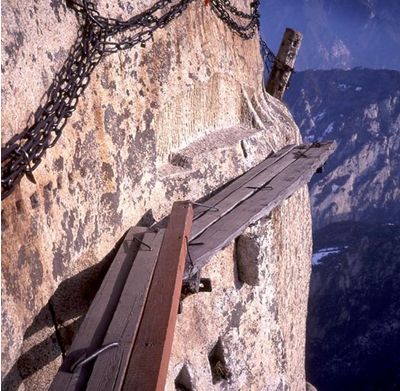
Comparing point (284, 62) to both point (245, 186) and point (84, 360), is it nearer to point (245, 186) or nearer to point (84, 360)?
point (245, 186)

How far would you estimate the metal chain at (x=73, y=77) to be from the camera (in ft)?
7.04

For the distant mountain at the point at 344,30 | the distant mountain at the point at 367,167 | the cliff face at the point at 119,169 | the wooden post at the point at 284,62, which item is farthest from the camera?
the distant mountain at the point at 344,30

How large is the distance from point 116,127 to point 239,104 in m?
2.75

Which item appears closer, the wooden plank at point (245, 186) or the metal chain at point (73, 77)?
the metal chain at point (73, 77)

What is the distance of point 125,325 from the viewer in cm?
224

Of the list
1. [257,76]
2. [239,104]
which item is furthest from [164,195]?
[257,76]

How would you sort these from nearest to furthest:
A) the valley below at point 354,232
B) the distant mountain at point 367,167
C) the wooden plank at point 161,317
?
the wooden plank at point 161,317 → the valley below at point 354,232 → the distant mountain at point 367,167

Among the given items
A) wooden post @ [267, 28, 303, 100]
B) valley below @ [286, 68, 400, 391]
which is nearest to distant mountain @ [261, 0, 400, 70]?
valley below @ [286, 68, 400, 391]

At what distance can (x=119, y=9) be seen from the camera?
Answer: 3.20 meters

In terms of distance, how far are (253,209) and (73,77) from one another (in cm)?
191

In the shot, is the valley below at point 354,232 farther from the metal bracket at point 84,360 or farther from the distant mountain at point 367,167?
the metal bracket at point 84,360

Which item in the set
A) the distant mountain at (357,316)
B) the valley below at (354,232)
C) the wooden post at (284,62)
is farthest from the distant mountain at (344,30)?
the wooden post at (284,62)

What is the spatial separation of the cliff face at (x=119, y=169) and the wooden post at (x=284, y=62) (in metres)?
2.97

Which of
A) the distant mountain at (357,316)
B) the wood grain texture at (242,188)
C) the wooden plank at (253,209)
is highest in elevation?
the wood grain texture at (242,188)
